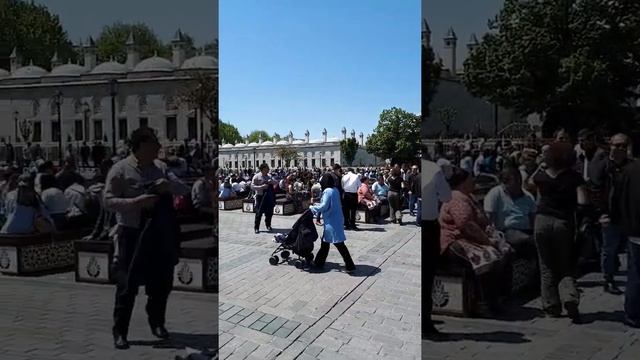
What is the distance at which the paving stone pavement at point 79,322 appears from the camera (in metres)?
3.21

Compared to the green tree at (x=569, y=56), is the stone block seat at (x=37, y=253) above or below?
below

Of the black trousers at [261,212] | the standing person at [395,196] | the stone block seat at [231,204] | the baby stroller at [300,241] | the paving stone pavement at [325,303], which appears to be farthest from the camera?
the stone block seat at [231,204]

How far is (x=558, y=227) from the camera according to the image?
3.04 meters

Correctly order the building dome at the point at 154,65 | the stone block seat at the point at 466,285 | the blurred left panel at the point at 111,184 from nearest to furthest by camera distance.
→ the stone block seat at the point at 466,285
the blurred left panel at the point at 111,184
the building dome at the point at 154,65

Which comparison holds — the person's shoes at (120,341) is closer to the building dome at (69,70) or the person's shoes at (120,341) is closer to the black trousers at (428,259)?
the building dome at (69,70)

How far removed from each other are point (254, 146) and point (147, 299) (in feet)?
13.5

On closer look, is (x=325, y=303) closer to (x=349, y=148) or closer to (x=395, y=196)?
(x=349, y=148)

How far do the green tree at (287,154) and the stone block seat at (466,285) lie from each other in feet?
13.3

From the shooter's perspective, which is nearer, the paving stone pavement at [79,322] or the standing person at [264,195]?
the paving stone pavement at [79,322]

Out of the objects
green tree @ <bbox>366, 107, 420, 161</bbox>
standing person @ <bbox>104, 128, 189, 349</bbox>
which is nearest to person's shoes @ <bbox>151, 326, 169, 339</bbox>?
standing person @ <bbox>104, 128, 189, 349</bbox>

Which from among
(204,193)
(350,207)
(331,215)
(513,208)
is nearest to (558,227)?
(513,208)

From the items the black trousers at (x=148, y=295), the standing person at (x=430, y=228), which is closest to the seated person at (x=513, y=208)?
the standing person at (x=430, y=228)

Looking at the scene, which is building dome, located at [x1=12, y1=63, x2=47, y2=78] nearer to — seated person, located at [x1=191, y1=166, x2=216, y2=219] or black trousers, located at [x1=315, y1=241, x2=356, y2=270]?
seated person, located at [x1=191, y1=166, x2=216, y2=219]

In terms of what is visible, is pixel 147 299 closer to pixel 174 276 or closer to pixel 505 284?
pixel 174 276
